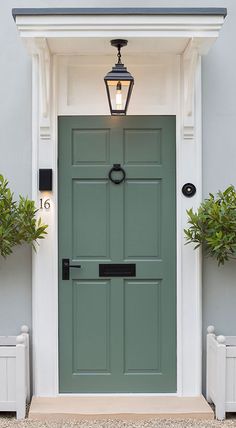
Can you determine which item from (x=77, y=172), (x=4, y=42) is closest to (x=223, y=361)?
(x=77, y=172)

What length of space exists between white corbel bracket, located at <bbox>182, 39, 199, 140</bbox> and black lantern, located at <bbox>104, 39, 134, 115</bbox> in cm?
47

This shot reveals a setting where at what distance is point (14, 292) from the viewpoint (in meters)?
4.54

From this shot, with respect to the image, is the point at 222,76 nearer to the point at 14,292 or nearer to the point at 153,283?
the point at 153,283

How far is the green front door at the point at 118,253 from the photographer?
179 inches

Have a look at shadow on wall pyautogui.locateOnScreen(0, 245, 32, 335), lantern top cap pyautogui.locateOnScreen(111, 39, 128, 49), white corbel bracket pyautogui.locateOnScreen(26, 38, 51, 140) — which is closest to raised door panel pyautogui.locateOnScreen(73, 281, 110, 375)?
shadow on wall pyautogui.locateOnScreen(0, 245, 32, 335)

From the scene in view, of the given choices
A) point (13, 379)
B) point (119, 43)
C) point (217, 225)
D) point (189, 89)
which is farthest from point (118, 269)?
point (119, 43)

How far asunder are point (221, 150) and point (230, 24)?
98 centimetres

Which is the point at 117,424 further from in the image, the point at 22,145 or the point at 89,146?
the point at 22,145

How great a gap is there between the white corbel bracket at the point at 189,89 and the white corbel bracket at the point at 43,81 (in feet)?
3.36

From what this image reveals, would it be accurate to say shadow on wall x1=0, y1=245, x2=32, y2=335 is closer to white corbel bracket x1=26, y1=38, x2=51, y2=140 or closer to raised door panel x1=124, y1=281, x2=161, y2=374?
raised door panel x1=124, y1=281, x2=161, y2=374

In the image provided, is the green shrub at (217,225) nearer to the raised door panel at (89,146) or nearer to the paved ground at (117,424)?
the raised door panel at (89,146)

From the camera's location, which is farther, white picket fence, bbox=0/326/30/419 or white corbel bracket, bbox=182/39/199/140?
white corbel bracket, bbox=182/39/199/140

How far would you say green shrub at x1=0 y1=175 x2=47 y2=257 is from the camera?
426 centimetres

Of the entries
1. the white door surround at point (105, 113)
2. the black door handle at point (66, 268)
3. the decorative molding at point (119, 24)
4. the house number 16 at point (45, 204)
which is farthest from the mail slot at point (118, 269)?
the decorative molding at point (119, 24)
